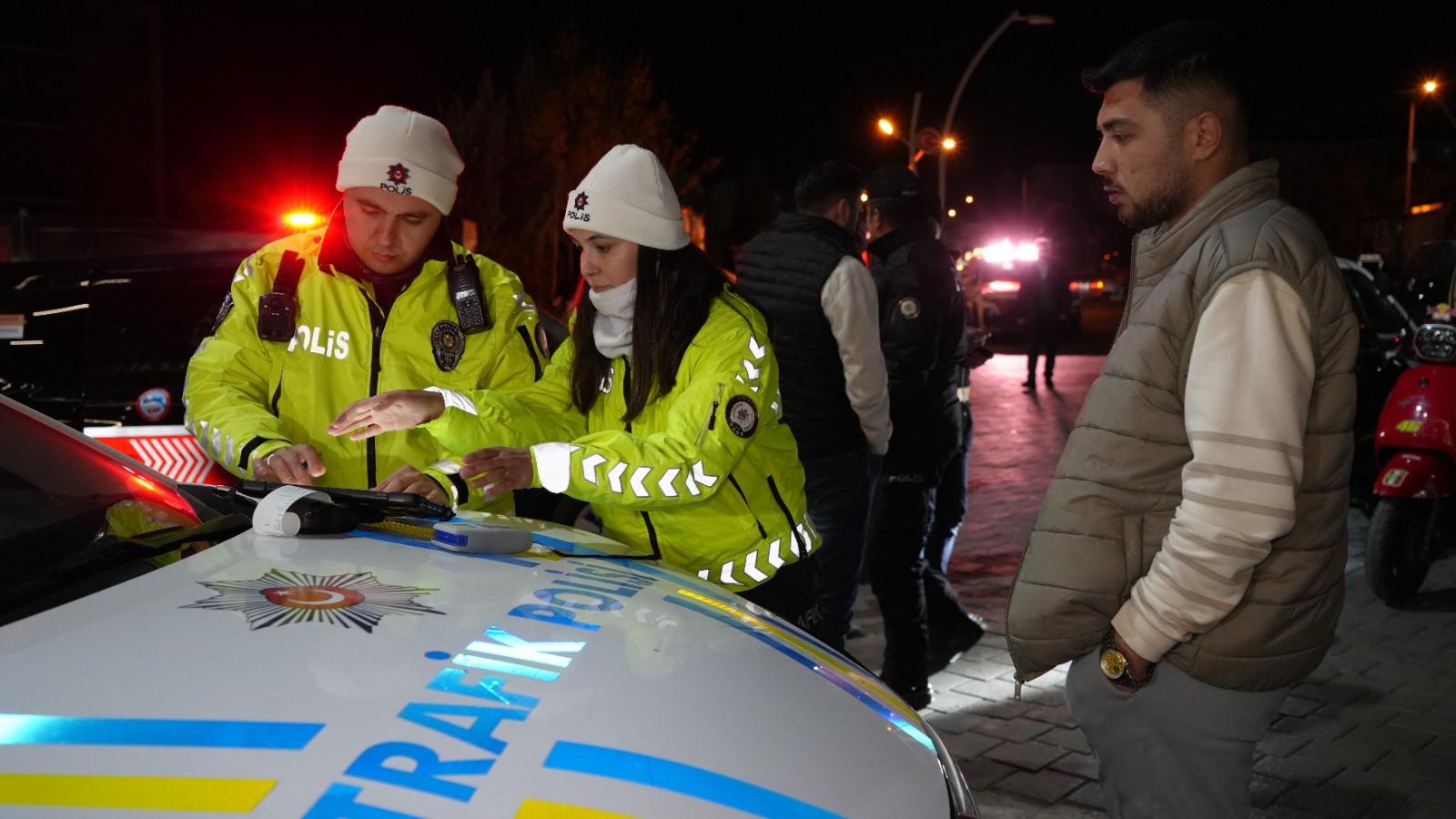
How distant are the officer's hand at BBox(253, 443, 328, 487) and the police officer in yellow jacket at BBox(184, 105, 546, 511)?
15cm

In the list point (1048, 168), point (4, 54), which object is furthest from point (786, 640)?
point (1048, 168)

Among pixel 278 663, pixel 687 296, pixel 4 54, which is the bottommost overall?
pixel 278 663

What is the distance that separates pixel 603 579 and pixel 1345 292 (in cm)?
140

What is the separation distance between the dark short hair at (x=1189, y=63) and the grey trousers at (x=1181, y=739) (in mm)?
1023

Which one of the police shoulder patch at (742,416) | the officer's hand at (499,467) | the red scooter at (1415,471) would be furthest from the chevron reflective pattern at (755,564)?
the red scooter at (1415,471)

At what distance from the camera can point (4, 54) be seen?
48500 mm

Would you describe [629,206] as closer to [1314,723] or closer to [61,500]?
[61,500]

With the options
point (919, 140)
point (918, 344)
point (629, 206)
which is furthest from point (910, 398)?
point (919, 140)

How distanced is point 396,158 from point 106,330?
7.01ft

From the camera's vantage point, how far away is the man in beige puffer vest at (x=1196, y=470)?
2031 millimetres

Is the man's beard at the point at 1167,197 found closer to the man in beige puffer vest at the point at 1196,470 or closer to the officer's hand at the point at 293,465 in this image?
the man in beige puffer vest at the point at 1196,470

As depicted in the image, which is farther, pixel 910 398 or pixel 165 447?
pixel 910 398

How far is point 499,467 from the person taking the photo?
2.64 meters

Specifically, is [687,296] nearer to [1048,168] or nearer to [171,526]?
[171,526]
